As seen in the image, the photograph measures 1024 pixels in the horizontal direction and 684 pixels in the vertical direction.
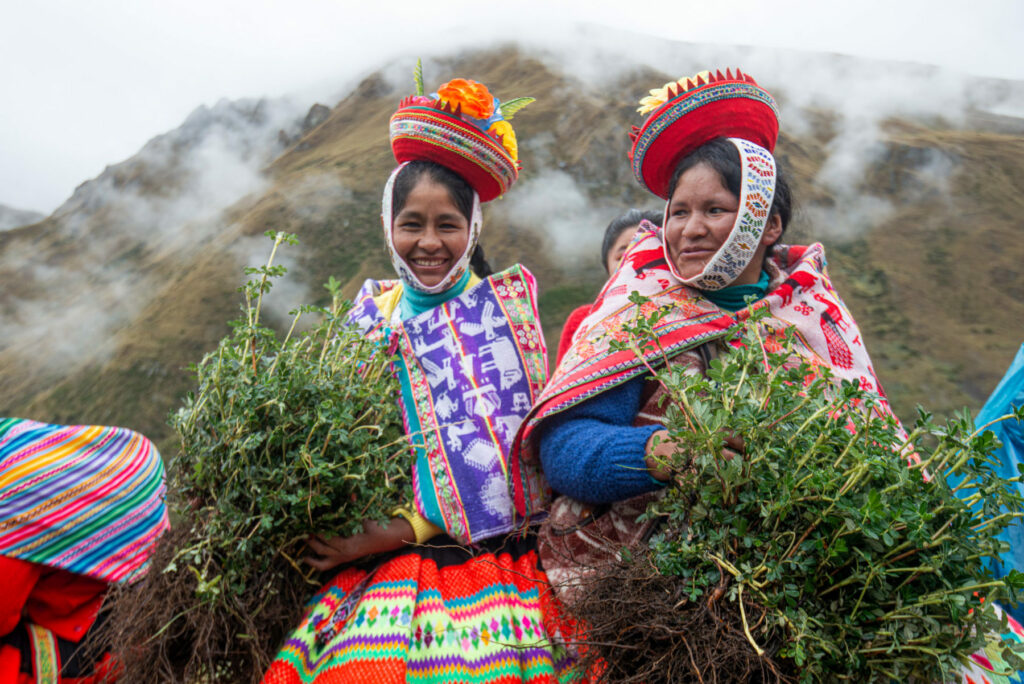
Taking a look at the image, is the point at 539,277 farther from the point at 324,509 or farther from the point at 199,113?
the point at 199,113

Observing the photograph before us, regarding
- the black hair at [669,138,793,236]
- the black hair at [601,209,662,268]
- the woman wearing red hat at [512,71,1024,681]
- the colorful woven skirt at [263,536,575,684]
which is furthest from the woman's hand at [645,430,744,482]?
the black hair at [601,209,662,268]

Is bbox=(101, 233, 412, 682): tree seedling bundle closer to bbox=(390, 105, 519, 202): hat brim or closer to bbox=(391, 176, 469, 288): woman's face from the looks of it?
bbox=(391, 176, 469, 288): woman's face

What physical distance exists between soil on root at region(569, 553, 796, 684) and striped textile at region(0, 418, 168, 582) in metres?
1.36

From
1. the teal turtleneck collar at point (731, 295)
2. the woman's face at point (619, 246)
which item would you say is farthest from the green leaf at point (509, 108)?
the teal turtleneck collar at point (731, 295)

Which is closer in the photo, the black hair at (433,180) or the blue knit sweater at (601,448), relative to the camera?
the blue knit sweater at (601,448)

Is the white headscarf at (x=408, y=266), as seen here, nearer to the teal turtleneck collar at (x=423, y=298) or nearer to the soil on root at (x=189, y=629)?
the teal turtleneck collar at (x=423, y=298)

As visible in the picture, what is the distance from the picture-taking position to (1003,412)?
2.15 meters

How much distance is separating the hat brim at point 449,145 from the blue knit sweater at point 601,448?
3.35ft

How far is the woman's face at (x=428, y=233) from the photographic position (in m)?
2.11

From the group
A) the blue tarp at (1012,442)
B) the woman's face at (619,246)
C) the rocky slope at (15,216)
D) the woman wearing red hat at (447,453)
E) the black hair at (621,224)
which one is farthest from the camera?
the rocky slope at (15,216)

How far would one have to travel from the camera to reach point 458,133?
2160mm

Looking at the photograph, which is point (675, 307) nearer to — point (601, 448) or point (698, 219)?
point (698, 219)

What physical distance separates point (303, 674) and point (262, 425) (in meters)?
0.66

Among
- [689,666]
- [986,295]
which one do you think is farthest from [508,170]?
[986,295]
